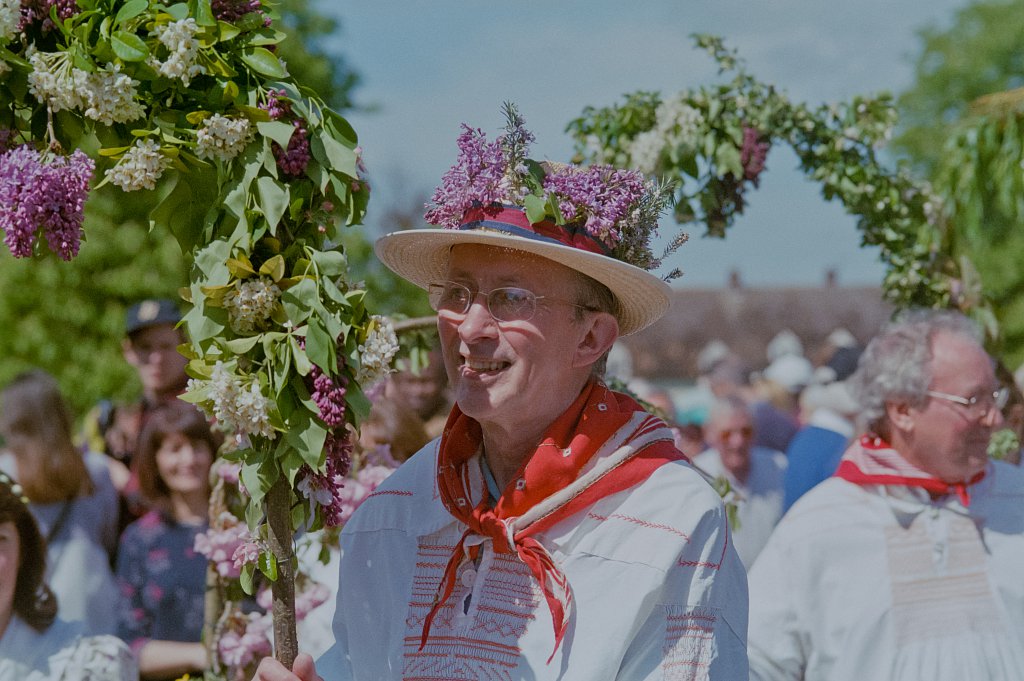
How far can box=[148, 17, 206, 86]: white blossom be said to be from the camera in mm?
2543

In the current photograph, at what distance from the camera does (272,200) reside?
2.60 m

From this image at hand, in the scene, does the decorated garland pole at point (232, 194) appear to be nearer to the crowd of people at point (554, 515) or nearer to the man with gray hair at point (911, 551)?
the crowd of people at point (554, 515)

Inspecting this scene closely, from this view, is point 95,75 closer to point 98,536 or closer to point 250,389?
point 250,389

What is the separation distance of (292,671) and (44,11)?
1.50 meters

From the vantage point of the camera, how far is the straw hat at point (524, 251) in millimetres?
2736

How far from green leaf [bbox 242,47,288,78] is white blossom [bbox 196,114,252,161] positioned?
0.40 feet

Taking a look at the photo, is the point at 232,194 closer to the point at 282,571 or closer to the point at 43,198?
the point at 43,198

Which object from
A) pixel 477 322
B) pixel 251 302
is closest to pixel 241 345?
pixel 251 302

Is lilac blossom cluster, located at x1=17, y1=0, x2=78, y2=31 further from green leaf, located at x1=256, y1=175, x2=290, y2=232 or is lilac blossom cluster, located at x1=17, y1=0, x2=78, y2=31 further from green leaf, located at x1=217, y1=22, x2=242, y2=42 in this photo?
green leaf, located at x1=256, y1=175, x2=290, y2=232

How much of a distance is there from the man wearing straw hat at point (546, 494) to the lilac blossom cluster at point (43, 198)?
77 centimetres

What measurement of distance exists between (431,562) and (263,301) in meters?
0.79

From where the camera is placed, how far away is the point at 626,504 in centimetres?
279

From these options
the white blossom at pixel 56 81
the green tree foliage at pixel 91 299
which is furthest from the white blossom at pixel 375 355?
the green tree foliage at pixel 91 299

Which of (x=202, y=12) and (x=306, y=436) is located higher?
(x=202, y=12)
